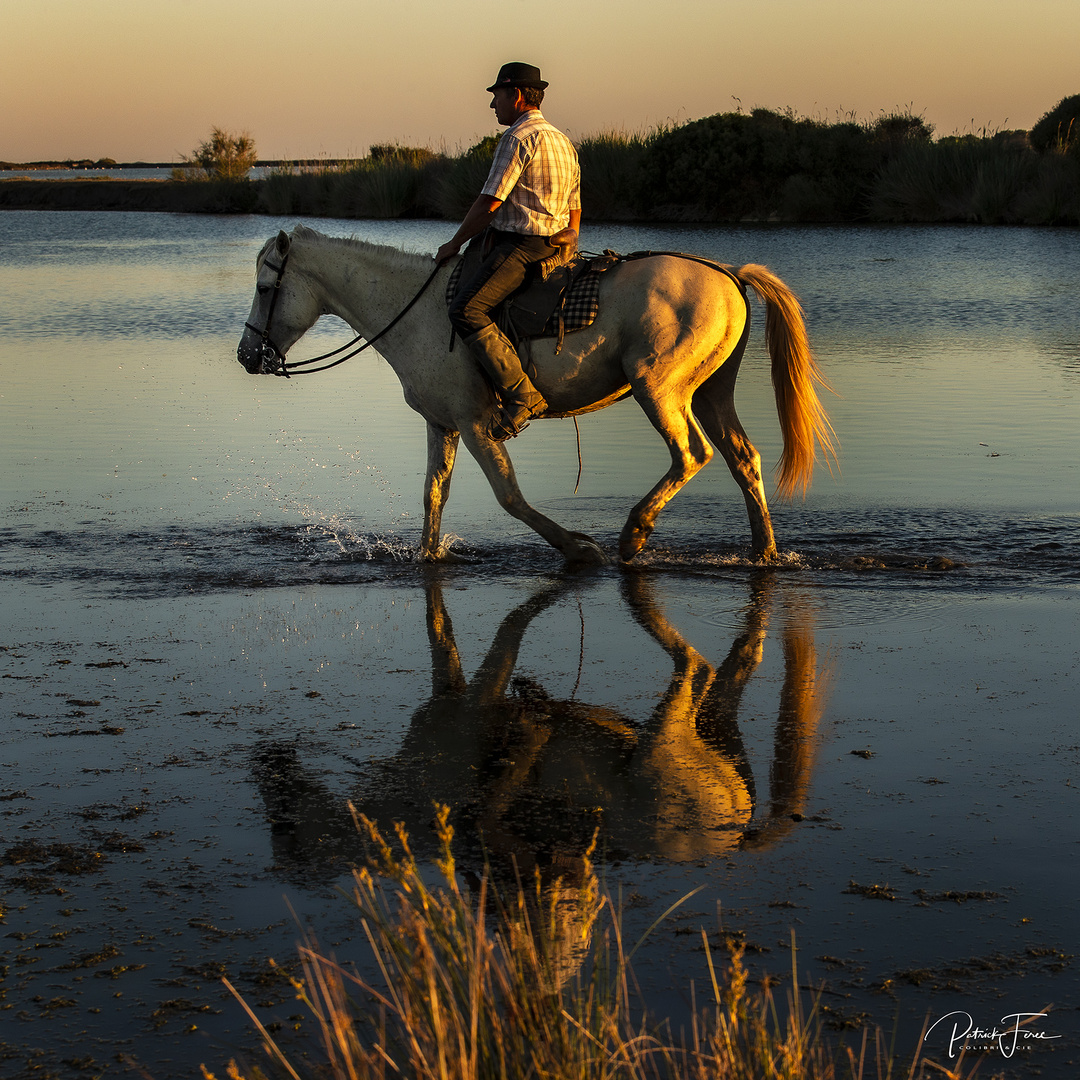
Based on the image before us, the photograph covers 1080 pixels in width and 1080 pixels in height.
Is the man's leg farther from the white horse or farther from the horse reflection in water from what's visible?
the horse reflection in water

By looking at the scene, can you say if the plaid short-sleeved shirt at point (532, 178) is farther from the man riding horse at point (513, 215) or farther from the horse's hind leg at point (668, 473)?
the horse's hind leg at point (668, 473)

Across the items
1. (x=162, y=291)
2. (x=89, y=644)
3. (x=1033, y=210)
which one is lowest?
(x=89, y=644)

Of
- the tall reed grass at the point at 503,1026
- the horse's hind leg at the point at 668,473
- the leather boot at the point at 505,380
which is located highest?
the leather boot at the point at 505,380

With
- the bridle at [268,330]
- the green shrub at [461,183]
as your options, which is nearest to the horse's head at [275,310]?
the bridle at [268,330]

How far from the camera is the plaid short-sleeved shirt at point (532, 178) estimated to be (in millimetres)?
6996

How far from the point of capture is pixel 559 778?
4410mm

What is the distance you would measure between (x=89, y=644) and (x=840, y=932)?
3986 millimetres

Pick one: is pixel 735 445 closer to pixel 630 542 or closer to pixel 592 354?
pixel 630 542

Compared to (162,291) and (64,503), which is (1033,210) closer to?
(162,291)

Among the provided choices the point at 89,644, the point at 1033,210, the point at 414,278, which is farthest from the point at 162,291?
the point at 1033,210

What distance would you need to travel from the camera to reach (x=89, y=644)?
602 cm

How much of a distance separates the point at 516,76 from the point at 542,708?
12.4 feet

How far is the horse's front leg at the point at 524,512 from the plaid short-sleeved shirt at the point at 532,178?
1.28m

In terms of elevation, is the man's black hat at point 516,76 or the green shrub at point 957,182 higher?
the green shrub at point 957,182
